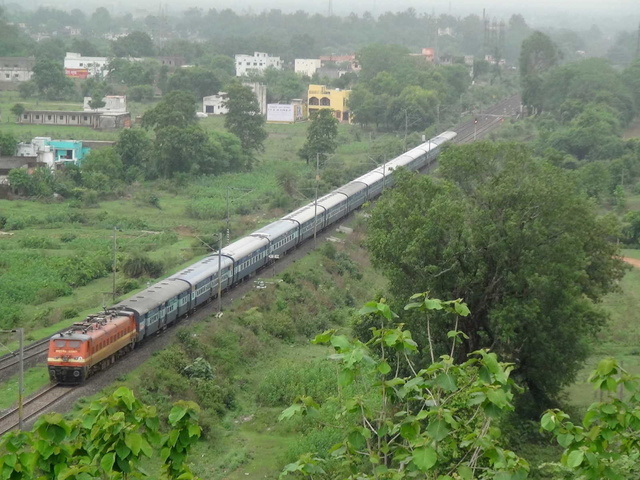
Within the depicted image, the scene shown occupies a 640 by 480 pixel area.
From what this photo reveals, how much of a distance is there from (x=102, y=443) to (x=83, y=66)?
99223 mm

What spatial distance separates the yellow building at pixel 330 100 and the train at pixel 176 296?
3905 cm

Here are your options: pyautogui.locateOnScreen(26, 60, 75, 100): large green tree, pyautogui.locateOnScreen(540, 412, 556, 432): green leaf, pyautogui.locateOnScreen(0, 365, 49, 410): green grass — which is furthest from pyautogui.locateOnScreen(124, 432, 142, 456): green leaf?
pyautogui.locateOnScreen(26, 60, 75, 100): large green tree

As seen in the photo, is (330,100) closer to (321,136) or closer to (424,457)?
(321,136)

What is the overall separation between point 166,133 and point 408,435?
48.3 metres

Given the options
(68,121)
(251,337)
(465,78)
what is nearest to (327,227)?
(251,337)

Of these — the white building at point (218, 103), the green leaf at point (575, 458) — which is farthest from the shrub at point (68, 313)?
the white building at point (218, 103)

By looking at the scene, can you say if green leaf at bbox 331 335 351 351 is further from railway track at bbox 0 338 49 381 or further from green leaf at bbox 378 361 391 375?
railway track at bbox 0 338 49 381

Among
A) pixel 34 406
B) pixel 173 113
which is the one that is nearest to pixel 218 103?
pixel 173 113

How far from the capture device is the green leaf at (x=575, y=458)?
770 cm

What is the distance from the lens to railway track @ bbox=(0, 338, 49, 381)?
23.8 m

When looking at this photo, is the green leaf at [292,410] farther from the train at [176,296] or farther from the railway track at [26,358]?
the railway track at [26,358]

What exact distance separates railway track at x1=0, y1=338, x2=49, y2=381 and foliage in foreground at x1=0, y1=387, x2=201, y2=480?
1624cm

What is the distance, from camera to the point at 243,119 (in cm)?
6375

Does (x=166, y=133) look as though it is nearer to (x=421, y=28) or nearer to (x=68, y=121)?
(x=68, y=121)
